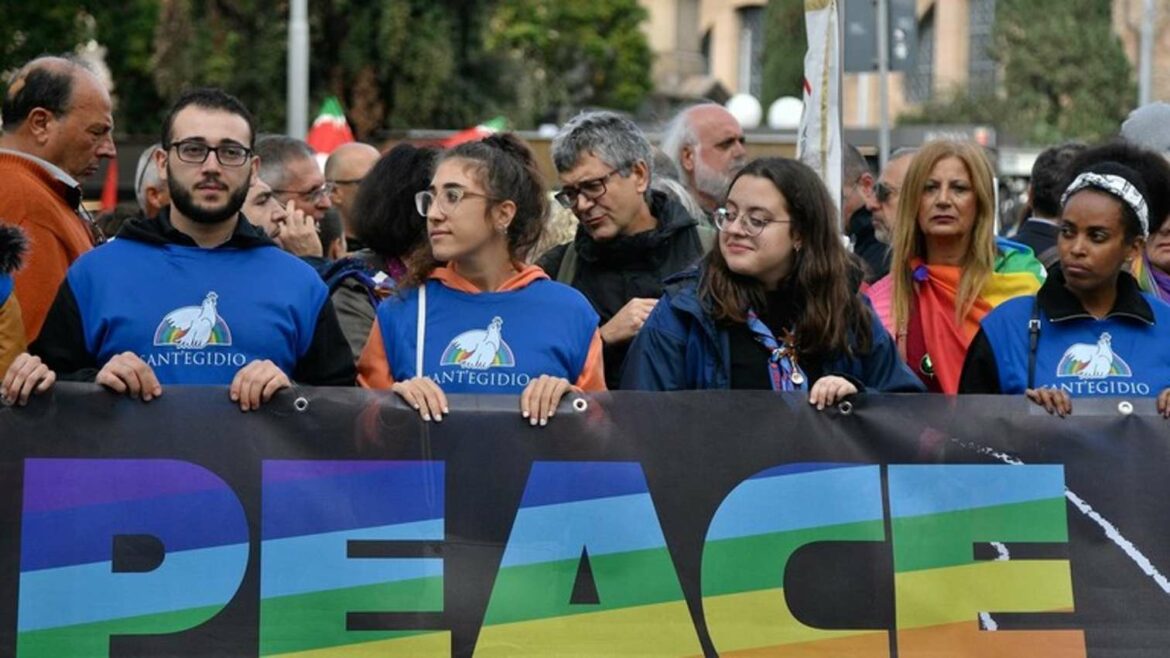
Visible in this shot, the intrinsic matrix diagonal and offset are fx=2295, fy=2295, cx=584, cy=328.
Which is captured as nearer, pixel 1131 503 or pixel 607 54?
pixel 1131 503

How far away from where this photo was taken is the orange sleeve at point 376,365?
223 inches

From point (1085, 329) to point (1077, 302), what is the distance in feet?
0.26

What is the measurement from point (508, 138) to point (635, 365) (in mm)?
758

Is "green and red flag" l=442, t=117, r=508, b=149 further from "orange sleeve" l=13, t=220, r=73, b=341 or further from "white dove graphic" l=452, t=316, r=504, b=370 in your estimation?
"orange sleeve" l=13, t=220, r=73, b=341

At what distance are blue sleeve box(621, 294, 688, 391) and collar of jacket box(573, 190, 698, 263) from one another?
114 cm

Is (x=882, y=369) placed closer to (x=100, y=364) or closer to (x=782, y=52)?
(x=100, y=364)

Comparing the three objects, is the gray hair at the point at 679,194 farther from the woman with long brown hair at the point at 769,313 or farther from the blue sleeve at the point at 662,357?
the blue sleeve at the point at 662,357

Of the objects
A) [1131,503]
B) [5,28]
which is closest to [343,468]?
[1131,503]

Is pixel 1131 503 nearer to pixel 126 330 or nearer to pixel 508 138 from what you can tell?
pixel 508 138

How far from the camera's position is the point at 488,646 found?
5.36m

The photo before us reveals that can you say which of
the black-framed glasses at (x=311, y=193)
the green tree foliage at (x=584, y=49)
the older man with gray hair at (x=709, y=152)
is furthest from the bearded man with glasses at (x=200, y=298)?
the green tree foliage at (x=584, y=49)

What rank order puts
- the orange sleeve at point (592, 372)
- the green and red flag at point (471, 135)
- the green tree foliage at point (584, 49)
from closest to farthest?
the orange sleeve at point (592, 372)
the green and red flag at point (471, 135)
the green tree foliage at point (584, 49)

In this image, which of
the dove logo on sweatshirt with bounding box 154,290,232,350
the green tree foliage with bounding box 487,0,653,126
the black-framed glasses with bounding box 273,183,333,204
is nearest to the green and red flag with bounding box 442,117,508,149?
the black-framed glasses with bounding box 273,183,333,204

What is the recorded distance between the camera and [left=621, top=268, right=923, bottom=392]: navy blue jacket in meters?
5.69
